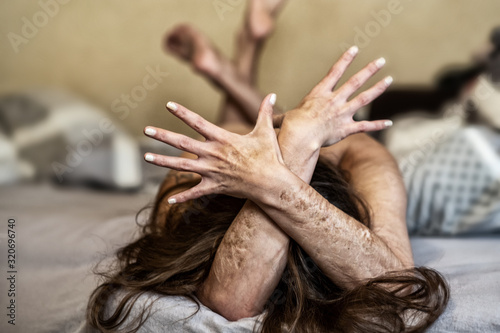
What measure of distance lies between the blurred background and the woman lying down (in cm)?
102

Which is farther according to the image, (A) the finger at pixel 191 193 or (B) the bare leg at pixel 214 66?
(B) the bare leg at pixel 214 66

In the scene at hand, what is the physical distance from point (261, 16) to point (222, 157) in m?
1.09

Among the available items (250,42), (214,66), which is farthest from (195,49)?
(250,42)

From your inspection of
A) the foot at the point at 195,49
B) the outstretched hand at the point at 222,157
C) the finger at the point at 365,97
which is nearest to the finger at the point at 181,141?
the outstretched hand at the point at 222,157

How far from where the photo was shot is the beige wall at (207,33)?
1792 millimetres

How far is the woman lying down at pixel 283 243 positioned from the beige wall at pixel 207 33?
1.22 meters

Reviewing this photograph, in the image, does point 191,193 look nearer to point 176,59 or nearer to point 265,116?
point 265,116

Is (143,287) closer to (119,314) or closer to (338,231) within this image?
(119,314)

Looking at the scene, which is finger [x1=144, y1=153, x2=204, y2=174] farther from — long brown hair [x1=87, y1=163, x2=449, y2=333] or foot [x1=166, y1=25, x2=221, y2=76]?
foot [x1=166, y1=25, x2=221, y2=76]

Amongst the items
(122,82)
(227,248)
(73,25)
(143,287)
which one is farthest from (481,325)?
(73,25)

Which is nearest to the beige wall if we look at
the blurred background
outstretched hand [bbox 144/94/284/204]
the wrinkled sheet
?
the blurred background

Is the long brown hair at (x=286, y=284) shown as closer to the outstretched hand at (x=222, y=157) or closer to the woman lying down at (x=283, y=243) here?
the woman lying down at (x=283, y=243)

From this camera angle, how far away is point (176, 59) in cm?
198

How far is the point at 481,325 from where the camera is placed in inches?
24.0
